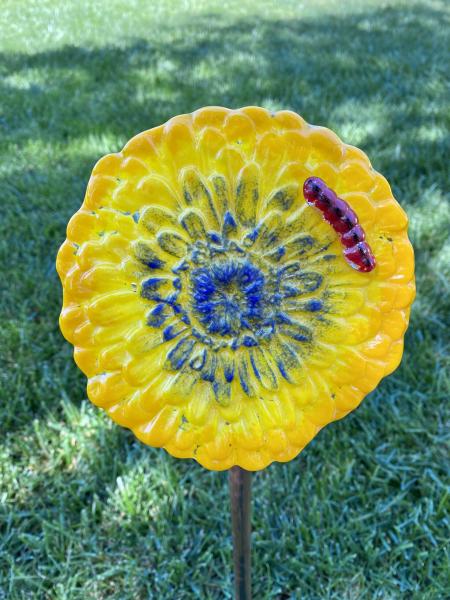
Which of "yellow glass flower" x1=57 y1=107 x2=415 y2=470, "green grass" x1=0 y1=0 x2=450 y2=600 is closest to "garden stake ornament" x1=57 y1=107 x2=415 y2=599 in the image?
"yellow glass flower" x1=57 y1=107 x2=415 y2=470

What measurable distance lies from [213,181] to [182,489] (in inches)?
38.8

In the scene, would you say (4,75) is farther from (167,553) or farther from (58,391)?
(167,553)

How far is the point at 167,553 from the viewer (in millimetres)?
1371

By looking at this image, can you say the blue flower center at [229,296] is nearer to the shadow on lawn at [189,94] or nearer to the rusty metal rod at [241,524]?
the rusty metal rod at [241,524]

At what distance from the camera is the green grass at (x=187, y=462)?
52.6 inches

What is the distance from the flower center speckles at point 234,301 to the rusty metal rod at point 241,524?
166mm

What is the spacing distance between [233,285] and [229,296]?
0.05 feet

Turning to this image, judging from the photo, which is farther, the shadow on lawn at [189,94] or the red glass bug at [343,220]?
the shadow on lawn at [189,94]

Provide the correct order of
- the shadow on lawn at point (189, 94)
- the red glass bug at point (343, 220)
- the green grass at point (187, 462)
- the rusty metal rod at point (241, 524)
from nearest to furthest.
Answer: the red glass bug at point (343, 220) < the rusty metal rod at point (241, 524) < the green grass at point (187, 462) < the shadow on lawn at point (189, 94)

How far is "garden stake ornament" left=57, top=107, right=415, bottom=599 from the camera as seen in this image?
707mm

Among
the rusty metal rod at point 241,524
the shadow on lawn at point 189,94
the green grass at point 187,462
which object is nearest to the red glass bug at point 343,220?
Result: the rusty metal rod at point 241,524

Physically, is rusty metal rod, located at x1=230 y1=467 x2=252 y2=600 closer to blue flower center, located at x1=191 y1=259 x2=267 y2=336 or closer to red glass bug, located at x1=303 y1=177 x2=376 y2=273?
blue flower center, located at x1=191 y1=259 x2=267 y2=336

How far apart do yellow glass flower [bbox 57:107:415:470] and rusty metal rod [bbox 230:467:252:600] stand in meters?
0.10

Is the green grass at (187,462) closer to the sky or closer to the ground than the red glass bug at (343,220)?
Answer: closer to the ground
